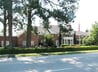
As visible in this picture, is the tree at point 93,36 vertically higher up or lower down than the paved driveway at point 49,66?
higher up

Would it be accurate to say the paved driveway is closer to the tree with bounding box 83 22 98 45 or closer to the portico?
the tree with bounding box 83 22 98 45

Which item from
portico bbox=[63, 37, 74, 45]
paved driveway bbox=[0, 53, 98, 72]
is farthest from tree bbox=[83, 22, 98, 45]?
paved driveway bbox=[0, 53, 98, 72]

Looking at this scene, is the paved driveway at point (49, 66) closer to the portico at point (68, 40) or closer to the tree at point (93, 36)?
the tree at point (93, 36)

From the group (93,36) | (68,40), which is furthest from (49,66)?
(68,40)

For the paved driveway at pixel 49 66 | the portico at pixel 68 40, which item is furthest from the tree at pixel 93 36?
the paved driveway at pixel 49 66

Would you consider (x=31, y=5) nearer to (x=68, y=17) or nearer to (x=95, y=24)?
(x=68, y=17)

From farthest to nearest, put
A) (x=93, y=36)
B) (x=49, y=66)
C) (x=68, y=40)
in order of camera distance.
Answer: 1. (x=68, y=40)
2. (x=93, y=36)
3. (x=49, y=66)

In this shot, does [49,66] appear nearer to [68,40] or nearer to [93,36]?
[93,36]

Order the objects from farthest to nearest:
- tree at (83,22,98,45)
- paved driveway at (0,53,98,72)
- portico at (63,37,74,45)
A: portico at (63,37,74,45) → tree at (83,22,98,45) → paved driveway at (0,53,98,72)

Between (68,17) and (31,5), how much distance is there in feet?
21.4

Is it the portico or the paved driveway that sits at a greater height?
the portico

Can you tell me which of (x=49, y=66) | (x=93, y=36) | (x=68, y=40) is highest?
(x=93, y=36)

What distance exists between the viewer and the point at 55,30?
7825 centimetres

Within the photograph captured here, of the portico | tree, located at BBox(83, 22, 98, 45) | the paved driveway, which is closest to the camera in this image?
the paved driveway
